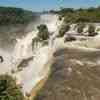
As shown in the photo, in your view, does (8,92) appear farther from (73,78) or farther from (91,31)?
(91,31)

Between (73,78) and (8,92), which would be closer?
(8,92)

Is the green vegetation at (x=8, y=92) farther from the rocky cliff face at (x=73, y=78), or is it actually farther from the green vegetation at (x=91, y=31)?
the green vegetation at (x=91, y=31)

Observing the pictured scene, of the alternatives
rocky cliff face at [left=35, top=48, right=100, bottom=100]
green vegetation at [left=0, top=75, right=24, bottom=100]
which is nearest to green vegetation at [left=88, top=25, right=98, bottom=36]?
rocky cliff face at [left=35, top=48, right=100, bottom=100]

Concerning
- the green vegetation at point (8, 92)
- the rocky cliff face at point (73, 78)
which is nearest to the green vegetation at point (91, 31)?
the rocky cliff face at point (73, 78)

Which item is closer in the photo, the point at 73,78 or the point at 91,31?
the point at 73,78

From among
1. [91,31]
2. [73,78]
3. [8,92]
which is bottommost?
[73,78]

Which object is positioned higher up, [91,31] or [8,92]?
[91,31]

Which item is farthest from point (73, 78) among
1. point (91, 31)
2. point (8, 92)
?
point (91, 31)

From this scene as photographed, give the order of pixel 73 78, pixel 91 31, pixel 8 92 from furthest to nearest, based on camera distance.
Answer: pixel 91 31
pixel 73 78
pixel 8 92

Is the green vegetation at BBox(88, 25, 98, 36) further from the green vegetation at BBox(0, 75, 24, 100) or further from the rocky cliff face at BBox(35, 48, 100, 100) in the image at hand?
the green vegetation at BBox(0, 75, 24, 100)

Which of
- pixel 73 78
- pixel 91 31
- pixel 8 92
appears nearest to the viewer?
pixel 8 92

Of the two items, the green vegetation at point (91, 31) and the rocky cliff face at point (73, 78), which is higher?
the green vegetation at point (91, 31)

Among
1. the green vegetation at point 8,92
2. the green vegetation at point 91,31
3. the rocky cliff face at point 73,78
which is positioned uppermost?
the green vegetation at point 91,31

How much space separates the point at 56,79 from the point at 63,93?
2.87 m
